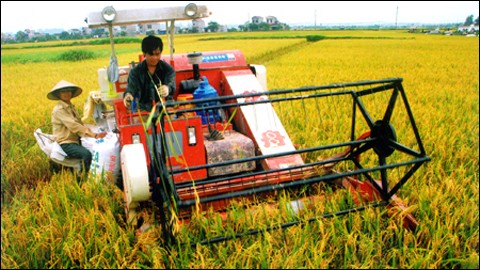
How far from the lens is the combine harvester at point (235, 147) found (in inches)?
102

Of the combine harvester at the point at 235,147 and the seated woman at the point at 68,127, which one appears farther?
the seated woman at the point at 68,127

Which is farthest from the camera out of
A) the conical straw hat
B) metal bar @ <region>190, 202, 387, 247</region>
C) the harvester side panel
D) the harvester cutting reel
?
the conical straw hat

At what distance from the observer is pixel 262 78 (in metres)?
4.82

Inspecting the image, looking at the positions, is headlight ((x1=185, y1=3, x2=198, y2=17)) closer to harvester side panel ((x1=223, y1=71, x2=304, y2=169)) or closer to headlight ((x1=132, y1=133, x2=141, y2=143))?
harvester side panel ((x1=223, y1=71, x2=304, y2=169))

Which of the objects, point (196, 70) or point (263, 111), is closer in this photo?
point (263, 111)

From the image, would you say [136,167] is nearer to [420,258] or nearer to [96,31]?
[420,258]

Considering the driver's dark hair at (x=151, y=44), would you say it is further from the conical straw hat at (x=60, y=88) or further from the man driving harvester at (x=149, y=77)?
the conical straw hat at (x=60, y=88)

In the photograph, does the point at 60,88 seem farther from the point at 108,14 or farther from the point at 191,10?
the point at 191,10

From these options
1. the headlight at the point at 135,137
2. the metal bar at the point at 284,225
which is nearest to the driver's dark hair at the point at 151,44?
the headlight at the point at 135,137

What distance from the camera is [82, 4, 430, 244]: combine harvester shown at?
2.59 meters

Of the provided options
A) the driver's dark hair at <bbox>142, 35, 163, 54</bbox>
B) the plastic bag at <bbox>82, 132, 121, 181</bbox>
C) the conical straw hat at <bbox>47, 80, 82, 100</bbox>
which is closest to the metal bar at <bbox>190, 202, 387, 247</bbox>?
the plastic bag at <bbox>82, 132, 121, 181</bbox>

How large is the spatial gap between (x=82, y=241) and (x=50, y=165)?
2.16 m

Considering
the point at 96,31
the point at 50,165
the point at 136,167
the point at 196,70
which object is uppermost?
the point at 96,31

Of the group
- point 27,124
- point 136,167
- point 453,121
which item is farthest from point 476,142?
point 27,124
